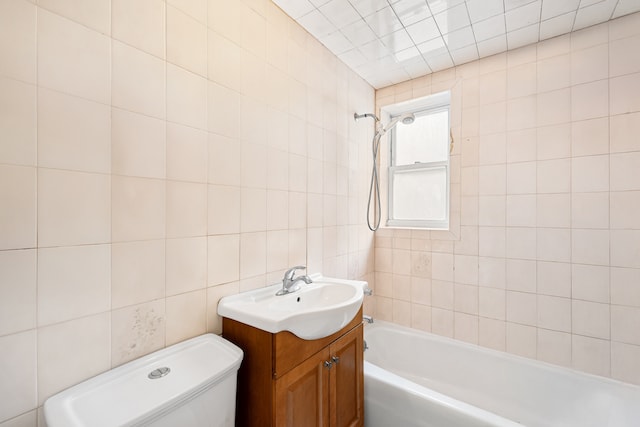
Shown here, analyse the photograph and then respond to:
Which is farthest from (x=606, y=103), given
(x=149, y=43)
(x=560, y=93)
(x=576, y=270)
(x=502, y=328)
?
(x=149, y=43)

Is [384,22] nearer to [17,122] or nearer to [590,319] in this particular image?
[17,122]

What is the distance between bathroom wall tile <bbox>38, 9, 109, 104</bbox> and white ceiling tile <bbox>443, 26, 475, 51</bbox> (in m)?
1.78

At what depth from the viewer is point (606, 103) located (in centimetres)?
158

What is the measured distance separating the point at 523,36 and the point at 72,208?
2.43 m

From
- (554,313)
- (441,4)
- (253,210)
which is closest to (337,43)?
(441,4)

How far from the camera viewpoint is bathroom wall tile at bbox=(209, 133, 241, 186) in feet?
3.83

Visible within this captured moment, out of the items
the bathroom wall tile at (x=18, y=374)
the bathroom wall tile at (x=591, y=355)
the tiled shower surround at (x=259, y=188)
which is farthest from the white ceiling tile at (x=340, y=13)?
the bathroom wall tile at (x=591, y=355)

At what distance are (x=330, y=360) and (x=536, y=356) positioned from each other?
4.82 feet

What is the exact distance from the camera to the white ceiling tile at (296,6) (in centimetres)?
145

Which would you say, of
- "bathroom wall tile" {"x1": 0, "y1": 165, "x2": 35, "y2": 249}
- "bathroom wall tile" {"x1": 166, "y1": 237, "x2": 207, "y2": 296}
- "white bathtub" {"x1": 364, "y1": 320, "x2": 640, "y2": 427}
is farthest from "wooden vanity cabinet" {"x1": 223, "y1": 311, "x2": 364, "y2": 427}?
"bathroom wall tile" {"x1": 0, "y1": 165, "x2": 35, "y2": 249}

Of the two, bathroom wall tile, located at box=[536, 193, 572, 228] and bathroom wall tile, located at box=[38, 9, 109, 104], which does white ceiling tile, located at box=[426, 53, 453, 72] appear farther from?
bathroom wall tile, located at box=[38, 9, 109, 104]

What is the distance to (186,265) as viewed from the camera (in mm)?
1075

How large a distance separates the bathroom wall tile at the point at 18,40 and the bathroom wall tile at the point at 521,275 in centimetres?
243

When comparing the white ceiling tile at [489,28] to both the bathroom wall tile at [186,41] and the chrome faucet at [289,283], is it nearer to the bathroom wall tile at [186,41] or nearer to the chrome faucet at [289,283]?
the bathroom wall tile at [186,41]
